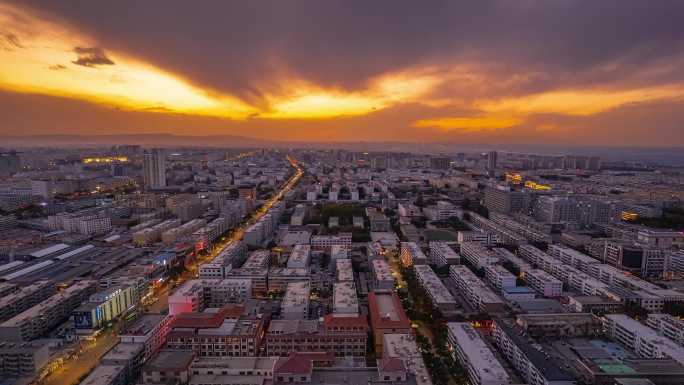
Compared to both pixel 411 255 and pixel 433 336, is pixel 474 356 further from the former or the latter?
pixel 411 255

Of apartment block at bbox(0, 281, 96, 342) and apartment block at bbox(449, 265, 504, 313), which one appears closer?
apartment block at bbox(0, 281, 96, 342)

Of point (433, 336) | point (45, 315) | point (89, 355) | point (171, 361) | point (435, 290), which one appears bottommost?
point (89, 355)

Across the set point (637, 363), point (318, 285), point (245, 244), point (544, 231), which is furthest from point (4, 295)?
point (544, 231)

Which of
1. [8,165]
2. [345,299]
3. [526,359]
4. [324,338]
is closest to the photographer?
[526,359]

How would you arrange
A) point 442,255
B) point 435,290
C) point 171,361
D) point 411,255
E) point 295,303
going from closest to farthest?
point 171,361 → point 295,303 → point 435,290 → point 411,255 → point 442,255

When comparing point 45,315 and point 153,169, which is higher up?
point 153,169

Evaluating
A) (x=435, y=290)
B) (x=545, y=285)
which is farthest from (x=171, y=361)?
(x=545, y=285)

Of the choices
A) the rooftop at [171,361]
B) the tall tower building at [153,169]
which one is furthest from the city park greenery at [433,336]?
the tall tower building at [153,169]

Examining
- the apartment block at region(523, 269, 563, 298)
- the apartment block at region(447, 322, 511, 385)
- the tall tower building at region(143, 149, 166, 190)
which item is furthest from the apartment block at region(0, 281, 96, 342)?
the tall tower building at region(143, 149, 166, 190)

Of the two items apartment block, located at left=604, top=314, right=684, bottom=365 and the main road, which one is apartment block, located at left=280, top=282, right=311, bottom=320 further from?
apartment block, located at left=604, top=314, right=684, bottom=365
